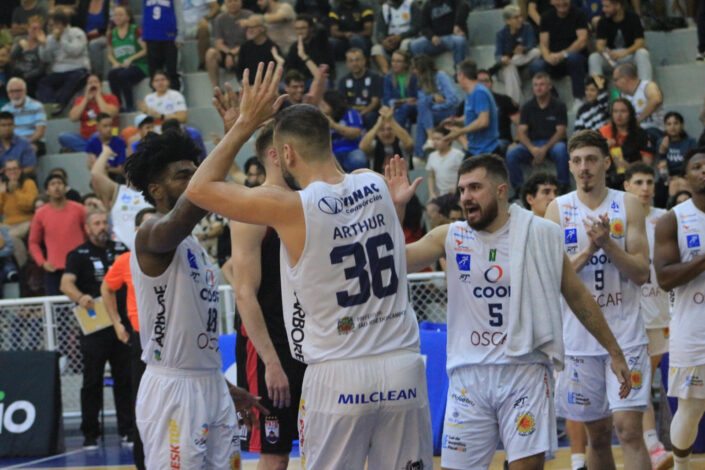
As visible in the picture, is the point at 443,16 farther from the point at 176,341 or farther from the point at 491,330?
the point at 176,341

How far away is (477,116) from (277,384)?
911 centimetres

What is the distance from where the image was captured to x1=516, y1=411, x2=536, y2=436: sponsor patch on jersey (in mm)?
6965

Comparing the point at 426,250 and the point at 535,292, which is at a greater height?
the point at 426,250

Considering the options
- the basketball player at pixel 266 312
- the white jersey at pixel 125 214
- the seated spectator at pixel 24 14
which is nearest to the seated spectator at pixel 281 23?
the white jersey at pixel 125 214

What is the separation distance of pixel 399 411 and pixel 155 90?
45.3 ft

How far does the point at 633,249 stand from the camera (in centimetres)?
864

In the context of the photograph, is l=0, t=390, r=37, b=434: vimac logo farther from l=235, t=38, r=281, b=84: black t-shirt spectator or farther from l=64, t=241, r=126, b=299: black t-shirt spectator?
l=235, t=38, r=281, b=84: black t-shirt spectator

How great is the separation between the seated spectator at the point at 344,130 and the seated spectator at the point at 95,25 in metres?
6.43

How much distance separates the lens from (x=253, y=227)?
25.6ft

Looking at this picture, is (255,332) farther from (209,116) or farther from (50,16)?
(50,16)

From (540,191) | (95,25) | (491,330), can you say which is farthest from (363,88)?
(491,330)

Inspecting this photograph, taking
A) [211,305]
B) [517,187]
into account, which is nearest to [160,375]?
[211,305]

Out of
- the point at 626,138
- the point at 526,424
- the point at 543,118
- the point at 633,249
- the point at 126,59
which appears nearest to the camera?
the point at 526,424

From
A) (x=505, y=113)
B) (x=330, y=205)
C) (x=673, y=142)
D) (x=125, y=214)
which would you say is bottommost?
(x=330, y=205)
